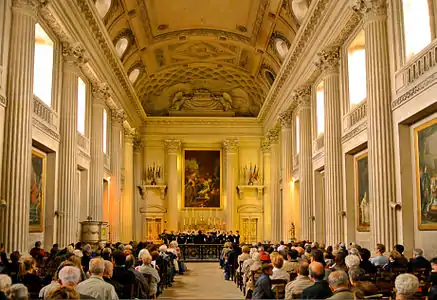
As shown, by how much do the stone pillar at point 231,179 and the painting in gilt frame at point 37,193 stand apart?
18.9m

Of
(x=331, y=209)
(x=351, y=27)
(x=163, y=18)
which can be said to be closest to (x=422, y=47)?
(x=351, y=27)

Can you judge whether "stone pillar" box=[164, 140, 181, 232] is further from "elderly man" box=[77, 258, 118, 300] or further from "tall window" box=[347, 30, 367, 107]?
"elderly man" box=[77, 258, 118, 300]

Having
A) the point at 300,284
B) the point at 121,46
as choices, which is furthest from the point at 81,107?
the point at 300,284

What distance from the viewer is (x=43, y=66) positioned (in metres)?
17.9

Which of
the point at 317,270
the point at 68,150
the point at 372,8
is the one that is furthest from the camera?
the point at 68,150

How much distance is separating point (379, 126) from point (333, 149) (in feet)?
16.0

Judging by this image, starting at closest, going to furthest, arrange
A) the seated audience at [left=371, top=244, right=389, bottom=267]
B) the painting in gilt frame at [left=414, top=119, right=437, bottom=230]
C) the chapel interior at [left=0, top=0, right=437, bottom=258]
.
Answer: the seated audience at [left=371, top=244, right=389, bottom=267] → the painting in gilt frame at [left=414, top=119, right=437, bottom=230] → the chapel interior at [left=0, top=0, right=437, bottom=258]

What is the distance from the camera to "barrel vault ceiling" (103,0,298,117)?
1030 inches

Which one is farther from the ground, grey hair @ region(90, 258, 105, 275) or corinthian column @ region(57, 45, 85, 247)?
corinthian column @ region(57, 45, 85, 247)

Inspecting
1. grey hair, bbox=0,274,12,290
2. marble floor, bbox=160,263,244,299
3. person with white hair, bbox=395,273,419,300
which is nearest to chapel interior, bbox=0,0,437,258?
marble floor, bbox=160,263,244,299

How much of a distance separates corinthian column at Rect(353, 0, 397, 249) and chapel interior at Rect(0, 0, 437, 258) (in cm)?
4

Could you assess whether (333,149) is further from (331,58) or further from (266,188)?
(266,188)

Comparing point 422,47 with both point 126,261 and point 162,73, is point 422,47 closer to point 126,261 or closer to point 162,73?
point 126,261

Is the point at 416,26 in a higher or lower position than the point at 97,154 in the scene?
higher
